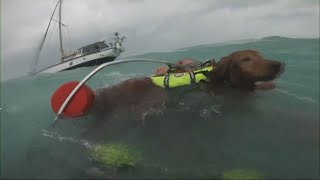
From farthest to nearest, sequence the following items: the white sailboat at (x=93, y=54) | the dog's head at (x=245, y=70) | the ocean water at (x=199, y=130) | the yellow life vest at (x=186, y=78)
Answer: the white sailboat at (x=93, y=54) → the yellow life vest at (x=186, y=78) → the dog's head at (x=245, y=70) → the ocean water at (x=199, y=130)

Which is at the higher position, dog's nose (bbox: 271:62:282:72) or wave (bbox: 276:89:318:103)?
dog's nose (bbox: 271:62:282:72)

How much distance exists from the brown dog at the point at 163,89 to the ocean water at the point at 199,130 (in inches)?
4.3

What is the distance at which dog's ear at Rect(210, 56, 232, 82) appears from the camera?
455 centimetres

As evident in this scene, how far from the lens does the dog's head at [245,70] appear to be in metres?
4.31

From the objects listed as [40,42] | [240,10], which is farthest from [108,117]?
[240,10]

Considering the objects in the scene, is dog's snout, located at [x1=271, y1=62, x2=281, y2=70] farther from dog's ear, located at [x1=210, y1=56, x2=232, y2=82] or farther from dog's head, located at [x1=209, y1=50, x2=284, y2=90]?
dog's ear, located at [x1=210, y1=56, x2=232, y2=82]

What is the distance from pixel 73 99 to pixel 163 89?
0.84m

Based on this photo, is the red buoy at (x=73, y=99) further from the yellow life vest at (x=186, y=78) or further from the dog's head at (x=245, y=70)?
the dog's head at (x=245, y=70)

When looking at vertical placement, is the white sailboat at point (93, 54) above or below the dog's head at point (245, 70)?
above

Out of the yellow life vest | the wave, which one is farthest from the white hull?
the wave

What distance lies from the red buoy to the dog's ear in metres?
1.14

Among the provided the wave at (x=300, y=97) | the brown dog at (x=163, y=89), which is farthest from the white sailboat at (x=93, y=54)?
the wave at (x=300, y=97)

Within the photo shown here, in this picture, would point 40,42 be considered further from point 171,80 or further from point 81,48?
point 171,80

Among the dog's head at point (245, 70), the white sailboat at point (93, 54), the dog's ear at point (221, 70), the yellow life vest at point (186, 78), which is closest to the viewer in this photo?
the dog's head at point (245, 70)
